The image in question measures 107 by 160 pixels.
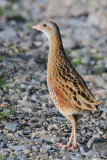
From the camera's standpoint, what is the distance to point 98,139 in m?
6.45

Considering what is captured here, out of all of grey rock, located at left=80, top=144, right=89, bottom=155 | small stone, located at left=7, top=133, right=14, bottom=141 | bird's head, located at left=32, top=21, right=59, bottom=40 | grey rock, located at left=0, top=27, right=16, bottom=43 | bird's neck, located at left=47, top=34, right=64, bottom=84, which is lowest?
grey rock, located at left=80, top=144, right=89, bottom=155

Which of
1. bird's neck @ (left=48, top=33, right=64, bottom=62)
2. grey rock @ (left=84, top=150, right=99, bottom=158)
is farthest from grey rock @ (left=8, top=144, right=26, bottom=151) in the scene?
bird's neck @ (left=48, top=33, right=64, bottom=62)

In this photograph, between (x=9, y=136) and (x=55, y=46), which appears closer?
(x=9, y=136)

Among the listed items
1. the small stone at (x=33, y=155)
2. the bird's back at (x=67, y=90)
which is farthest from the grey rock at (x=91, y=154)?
the small stone at (x=33, y=155)

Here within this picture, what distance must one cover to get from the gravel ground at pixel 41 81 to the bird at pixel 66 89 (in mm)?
382

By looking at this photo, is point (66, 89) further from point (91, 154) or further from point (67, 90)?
point (91, 154)

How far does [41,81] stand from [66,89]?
9.38 ft

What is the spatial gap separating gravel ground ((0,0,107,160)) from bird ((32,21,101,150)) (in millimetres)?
382

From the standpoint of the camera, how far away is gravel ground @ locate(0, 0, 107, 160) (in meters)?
6.25

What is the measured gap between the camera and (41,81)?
29.6 feet

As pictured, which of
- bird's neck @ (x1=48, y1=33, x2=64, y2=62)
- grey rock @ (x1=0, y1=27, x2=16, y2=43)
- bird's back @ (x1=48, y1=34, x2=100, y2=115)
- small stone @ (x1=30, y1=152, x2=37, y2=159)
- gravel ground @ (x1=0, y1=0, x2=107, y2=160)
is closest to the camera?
small stone @ (x1=30, y1=152, x2=37, y2=159)

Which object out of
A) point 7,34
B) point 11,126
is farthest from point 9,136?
point 7,34

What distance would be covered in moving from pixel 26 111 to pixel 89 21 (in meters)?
9.54

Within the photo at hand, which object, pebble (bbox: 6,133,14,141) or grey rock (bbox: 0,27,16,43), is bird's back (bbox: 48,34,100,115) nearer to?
pebble (bbox: 6,133,14,141)
